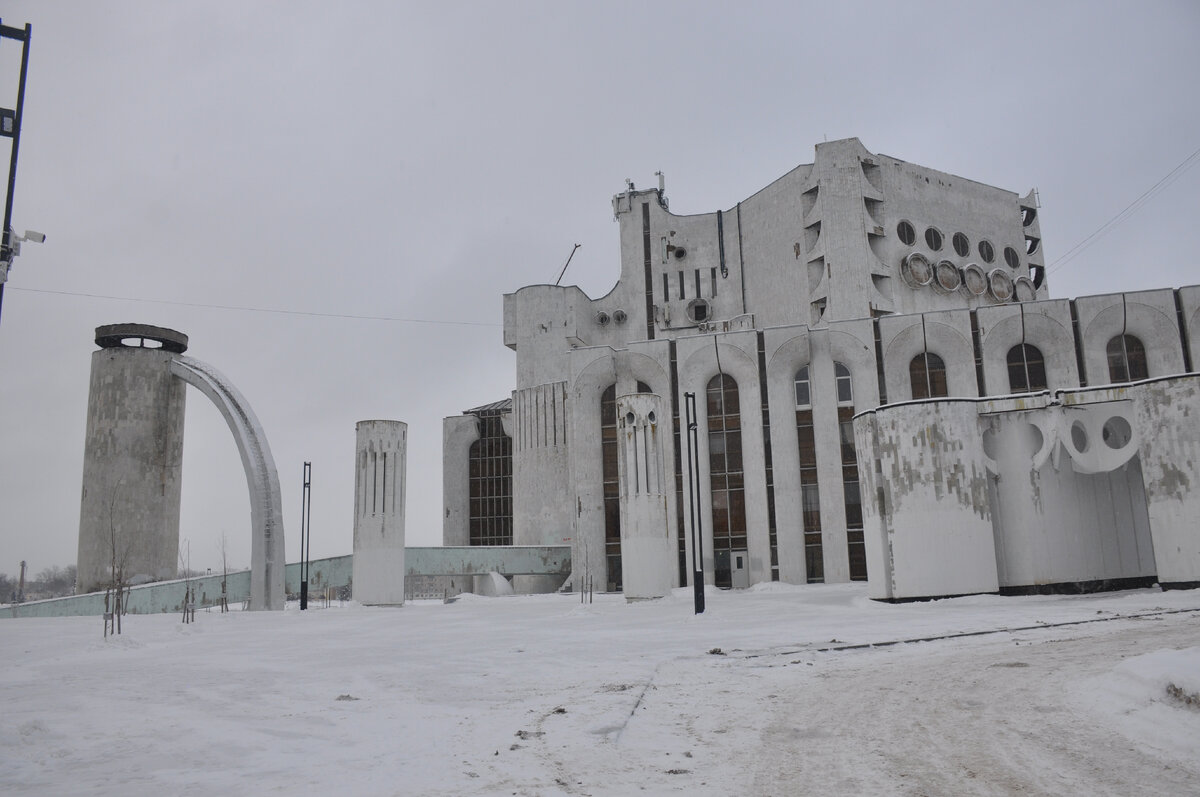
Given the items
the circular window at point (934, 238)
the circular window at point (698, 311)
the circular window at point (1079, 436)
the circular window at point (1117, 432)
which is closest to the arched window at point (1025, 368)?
the circular window at point (1117, 432)

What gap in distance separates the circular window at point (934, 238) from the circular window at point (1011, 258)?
6626mm

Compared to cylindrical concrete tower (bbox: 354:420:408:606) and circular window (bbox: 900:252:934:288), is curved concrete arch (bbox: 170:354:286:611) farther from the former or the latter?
circular window (bbox: 900:252:934:288)

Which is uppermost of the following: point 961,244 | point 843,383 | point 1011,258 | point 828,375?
point 961,244

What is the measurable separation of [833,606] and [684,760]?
18474 millimetres

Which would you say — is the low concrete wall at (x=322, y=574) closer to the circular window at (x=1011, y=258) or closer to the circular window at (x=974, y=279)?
the circular window at (x=974, y=279)

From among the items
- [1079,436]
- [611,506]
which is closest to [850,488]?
[611,506]

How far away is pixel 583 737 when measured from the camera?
7.82 meters

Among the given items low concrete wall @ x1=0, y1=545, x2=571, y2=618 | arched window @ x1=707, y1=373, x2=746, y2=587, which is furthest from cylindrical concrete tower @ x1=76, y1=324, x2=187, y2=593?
arched window @ x1=707, y1=373, x2=746, y2=587

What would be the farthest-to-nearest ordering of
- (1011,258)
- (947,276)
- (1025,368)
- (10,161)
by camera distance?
(1011,258) < (947,276) < (1025,368) < (10,161)

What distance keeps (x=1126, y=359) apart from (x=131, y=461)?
4211 cm

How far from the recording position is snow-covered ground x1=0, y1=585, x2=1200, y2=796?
641 centimetres

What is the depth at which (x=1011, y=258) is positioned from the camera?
57812 mm

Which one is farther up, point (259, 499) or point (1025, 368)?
point (1025, 368)

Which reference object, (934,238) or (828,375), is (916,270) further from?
(828,375)
